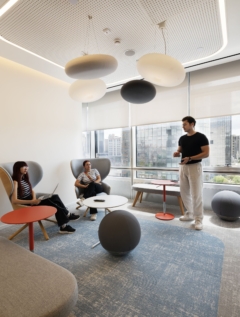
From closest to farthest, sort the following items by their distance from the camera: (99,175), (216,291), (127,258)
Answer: (216,291)
(127,258)
(99,175)

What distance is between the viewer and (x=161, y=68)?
212 cm

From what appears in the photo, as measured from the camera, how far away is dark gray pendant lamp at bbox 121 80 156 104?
271 cm

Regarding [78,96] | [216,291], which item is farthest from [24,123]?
[216,291]

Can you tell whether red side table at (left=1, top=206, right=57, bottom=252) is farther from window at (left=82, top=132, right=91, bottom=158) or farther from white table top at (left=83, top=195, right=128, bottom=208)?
window at (left=82, top=132, right=91, bottom=158)

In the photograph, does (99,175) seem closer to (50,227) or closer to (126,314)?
(50,227)

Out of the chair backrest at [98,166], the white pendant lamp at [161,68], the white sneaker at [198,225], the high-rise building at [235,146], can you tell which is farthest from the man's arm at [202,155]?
the chair backrest at [98,166]

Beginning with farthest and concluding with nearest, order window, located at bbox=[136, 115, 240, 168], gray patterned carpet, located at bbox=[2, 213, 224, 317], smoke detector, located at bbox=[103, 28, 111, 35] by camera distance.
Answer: window, located at bbox=[136, 115, 240, 168]
smoke detector, located at bbox=[103, 28, 111, 35]
gray patterned carpet, located at bbox=[2, 213, 224, 317]

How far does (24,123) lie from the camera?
3643 millimetres

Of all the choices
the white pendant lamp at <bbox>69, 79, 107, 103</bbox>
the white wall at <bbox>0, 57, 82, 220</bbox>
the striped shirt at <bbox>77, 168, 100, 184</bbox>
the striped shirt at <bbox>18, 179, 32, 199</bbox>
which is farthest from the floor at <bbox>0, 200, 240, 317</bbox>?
the white pendant lamp at <bbox>69, 79, 107, 103</bbox>

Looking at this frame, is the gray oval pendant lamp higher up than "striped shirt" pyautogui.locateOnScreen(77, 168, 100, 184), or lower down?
higher up

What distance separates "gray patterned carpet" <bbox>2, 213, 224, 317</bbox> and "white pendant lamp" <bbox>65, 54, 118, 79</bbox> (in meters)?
2.16

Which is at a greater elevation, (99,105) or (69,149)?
(99,105)

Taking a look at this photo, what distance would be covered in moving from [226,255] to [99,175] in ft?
8.80

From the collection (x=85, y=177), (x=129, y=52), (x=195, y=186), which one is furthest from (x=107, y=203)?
(x=129, y=52)
